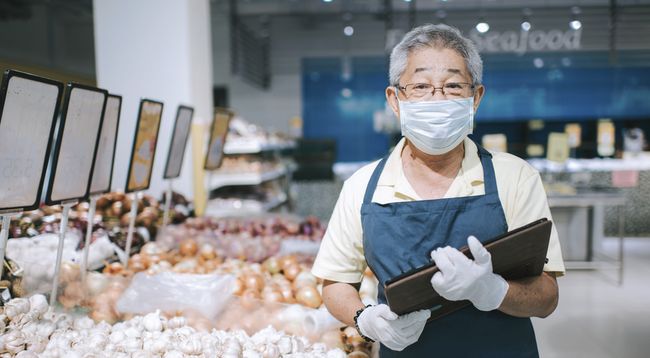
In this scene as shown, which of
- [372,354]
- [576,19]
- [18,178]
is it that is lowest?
[372,354]

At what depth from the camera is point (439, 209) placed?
59.2 inches

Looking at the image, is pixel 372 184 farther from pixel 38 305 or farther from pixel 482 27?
pixel 482 27

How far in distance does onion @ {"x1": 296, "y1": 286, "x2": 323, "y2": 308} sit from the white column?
116 inches

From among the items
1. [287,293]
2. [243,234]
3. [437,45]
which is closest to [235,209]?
[243,234]

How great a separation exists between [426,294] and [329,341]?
2.72ft

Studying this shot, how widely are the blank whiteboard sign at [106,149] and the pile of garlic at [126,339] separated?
2.17ft

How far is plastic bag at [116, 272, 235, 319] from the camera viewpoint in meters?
2.20

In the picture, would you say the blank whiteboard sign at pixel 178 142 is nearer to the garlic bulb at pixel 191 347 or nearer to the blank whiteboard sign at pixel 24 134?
the blank whiteboard sign at pixel 24 134

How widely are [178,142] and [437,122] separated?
2479 millimetres

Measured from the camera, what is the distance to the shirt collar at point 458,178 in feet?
5.14

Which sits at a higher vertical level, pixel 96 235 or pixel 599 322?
pixel 96 235

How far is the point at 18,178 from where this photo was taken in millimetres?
1785

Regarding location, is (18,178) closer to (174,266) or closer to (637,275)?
(174,266)

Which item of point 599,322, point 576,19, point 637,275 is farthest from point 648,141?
point 599,322
